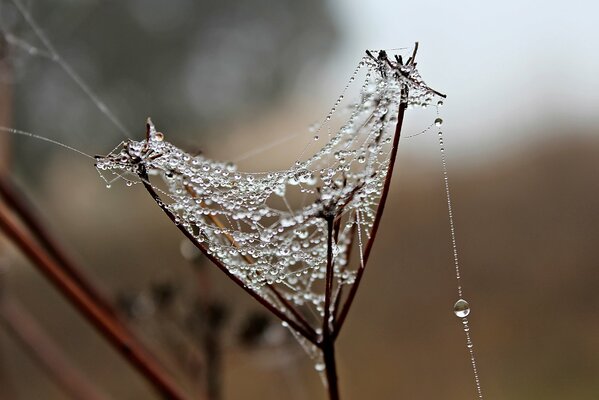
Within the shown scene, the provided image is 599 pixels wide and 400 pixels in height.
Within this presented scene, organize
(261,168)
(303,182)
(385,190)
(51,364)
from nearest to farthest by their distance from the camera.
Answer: (385,190)
(303,182)
(51,364)
(261,168)

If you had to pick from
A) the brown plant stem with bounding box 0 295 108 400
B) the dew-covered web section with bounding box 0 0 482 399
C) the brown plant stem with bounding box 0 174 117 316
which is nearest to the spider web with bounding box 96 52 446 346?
the dew-covered web section with bounding box 0 0 482 399

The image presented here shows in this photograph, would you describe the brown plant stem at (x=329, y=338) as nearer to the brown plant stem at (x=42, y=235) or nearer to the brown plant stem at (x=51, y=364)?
the brown plant stem at (x=42, y=235)

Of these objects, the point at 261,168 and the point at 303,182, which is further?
the point at 261,168

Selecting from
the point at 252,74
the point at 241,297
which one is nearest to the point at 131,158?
the point at 241,297

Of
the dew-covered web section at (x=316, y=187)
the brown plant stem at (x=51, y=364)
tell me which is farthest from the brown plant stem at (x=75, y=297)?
the brown plant stem at (x=51, y=364)

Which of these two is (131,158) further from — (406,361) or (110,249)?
(110,249)

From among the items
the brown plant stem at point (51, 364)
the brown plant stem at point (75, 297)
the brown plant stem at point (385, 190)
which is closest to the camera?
the brown plant stem at point (385, 190)

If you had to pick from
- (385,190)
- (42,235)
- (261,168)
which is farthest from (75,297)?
(261,168)

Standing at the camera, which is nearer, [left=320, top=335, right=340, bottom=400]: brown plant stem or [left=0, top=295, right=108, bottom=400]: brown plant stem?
[left=320, top=335, right=340, bottom=400]: brown plant stem

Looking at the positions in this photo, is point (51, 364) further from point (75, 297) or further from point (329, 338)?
point (329, 338)

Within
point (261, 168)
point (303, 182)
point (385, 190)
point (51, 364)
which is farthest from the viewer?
point (261, 168)

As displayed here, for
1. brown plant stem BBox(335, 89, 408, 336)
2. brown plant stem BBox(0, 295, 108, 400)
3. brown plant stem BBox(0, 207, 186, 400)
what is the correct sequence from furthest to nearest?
brown plant stem BBox(0, 295, 108, 400) < brown plant stem BBox(0, 207, 186, 400) < brown plant stem BBox(335, 89, 408, 336)

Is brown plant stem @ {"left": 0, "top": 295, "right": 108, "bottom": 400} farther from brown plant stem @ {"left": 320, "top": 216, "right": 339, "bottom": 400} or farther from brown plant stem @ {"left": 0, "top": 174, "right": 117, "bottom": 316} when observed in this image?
brown plant stem @ {"left": 320, "top": 216, "right": 339, "bottom": 400}
